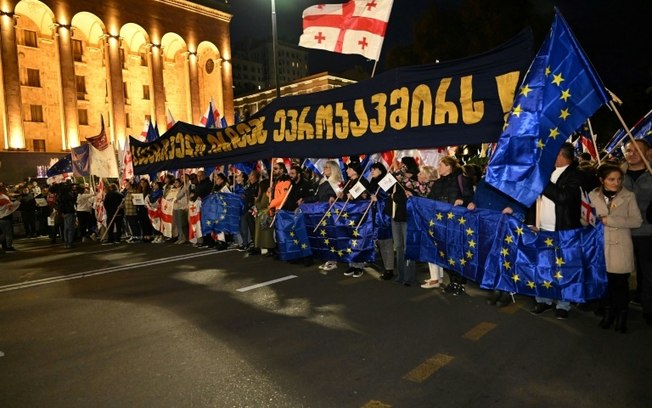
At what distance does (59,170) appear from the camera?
18.5 metres

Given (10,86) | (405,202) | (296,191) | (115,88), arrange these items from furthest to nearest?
(115,88) < (10,86) < (296,191) < (405,202)

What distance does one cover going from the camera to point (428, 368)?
12.6 ft

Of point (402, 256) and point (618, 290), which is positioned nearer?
point (618, 290)

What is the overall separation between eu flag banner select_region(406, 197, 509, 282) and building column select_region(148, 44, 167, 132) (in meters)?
43.4

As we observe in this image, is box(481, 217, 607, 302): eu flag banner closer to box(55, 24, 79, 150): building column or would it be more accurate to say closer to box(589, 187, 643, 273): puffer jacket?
box(589, 187, 643, 273): puffer jacket

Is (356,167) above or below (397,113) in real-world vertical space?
below

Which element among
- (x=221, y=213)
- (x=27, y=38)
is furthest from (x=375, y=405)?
(x=27, y=38)

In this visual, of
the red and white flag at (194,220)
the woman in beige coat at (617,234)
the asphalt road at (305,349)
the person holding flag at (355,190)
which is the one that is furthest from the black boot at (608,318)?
the red and white flag at (194,220)

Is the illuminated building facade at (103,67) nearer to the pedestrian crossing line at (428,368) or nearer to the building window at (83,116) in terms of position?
the building window at (83,116)

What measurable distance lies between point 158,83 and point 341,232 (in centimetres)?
4397

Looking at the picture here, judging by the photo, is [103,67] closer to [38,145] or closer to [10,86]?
[38,145]

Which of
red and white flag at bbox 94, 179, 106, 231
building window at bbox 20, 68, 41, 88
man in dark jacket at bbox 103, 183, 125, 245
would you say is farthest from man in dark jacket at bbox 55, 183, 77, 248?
building window at bbox 20, 68, 41, 88

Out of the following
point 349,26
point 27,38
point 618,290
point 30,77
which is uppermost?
point 27,38

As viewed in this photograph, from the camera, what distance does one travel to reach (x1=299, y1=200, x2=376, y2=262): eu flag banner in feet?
24.0
